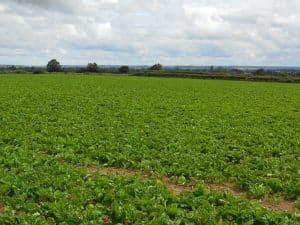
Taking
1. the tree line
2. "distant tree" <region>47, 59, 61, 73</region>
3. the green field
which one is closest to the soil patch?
the green field

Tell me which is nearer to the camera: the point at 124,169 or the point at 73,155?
the point at 124,169

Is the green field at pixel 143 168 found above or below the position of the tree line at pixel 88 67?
above

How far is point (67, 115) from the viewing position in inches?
888

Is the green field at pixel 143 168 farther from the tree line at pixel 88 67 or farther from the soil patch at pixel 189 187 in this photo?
the tree line at pixel 88 67

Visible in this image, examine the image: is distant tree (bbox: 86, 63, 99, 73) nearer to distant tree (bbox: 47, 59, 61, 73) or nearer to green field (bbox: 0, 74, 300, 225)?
distant tree (bbox: 47, 59, 61, 73)

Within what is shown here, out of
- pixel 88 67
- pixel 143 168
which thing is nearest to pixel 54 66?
pixel 88 67

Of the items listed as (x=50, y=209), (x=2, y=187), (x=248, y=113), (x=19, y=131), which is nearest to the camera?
(x=50, y=209)

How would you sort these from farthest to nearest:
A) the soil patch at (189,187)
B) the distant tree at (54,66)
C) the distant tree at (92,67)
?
the distant tree at (54,66) → the distant tree at (92,67) → the soil patch at (189,187)

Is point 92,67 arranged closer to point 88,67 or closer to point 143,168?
point 88,67

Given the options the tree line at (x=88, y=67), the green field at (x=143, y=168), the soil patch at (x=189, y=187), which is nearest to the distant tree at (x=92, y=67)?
the tree line at (x=88, y=67)

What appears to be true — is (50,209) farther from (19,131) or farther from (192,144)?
(19,131)

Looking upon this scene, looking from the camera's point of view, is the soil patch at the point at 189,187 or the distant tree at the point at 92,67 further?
the distant tree at the point at 92,67

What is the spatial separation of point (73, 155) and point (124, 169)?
1853 millimetres

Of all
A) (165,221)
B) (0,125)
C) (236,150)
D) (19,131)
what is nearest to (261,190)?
(165,221)
